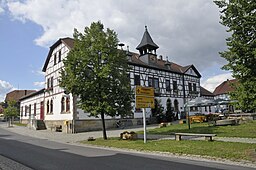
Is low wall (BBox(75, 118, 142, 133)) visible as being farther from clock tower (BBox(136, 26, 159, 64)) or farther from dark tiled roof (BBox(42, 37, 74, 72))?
clock tower (BBox(136, 26, 159, 64))

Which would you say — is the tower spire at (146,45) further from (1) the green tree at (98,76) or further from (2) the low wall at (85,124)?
(1) the green tree at (98,76)

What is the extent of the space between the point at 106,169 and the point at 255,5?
7.30 m

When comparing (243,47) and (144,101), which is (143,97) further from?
(243,47)

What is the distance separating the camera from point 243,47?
8.06m

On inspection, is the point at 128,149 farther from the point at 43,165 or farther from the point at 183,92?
the point at 183,92

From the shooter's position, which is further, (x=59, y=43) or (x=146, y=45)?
(x=146, y=45)

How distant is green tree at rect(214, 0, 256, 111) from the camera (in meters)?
8.08

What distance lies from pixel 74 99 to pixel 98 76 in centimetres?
1030

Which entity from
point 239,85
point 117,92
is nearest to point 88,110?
point 117,92

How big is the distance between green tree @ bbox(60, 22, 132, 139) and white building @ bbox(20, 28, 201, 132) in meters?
7.76

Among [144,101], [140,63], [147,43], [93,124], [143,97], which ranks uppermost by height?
[147,43]

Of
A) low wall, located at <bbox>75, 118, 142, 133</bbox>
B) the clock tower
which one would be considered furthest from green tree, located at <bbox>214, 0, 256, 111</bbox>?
the clock tower

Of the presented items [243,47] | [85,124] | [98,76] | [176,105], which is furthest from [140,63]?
[243,47]

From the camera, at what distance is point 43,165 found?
26.2ft
